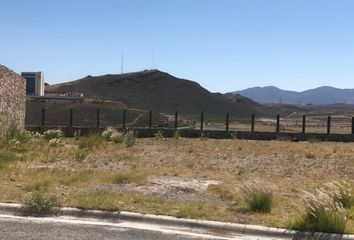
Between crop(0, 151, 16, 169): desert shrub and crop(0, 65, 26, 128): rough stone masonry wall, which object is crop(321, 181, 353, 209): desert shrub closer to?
crop(0, 151, 16, 169): desert shrub

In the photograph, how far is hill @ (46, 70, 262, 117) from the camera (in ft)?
355

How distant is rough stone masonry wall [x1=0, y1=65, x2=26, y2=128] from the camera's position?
79.8 ft

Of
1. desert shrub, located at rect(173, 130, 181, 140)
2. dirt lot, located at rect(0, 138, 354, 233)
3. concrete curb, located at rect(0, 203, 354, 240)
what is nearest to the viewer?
concrete curb, located at rect(0, 203, 354, 240)

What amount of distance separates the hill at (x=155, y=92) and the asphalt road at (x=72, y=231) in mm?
92665

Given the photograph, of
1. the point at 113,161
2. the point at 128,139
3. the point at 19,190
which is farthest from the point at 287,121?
the point at 19,190

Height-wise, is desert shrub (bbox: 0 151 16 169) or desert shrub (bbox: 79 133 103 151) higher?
desert shrub (bbox: 79 133 103 151)

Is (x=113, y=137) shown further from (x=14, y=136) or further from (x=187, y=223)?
(x=187, y=223)

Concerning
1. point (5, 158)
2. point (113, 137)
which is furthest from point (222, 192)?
point (113, 137)

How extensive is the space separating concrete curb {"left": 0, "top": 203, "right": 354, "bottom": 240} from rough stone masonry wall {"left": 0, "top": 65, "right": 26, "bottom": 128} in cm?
1457

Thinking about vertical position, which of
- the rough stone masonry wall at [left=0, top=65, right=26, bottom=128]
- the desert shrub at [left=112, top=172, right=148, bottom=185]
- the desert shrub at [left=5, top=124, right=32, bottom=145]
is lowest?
the desert shrub at [left=112, top=172, right=148, bottom=185]

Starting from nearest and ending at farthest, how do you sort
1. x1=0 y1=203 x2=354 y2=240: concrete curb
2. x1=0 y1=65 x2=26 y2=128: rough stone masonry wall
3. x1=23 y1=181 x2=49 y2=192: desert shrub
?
1. x1=0 y1=203 x2=354 y2=240: concrete curb
2. x1=23 y1=181 x2=49 y2=192: desert shrub
3. x1=0 y1=65 x2=26 y2=128: rough stone masonry wall

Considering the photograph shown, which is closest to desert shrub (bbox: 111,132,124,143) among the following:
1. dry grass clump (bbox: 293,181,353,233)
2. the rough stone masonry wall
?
the rough stone masonry wall

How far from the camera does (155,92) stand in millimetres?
114750

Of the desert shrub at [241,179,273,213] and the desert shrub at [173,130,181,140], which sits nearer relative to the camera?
the desert shrub at [241,179,273,213]
